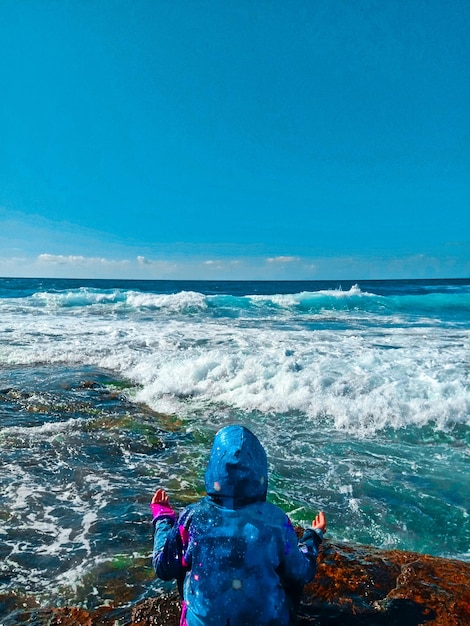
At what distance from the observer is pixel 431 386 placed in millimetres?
8055

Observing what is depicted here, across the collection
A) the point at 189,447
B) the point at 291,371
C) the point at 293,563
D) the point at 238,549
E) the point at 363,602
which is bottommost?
the point at 189,447

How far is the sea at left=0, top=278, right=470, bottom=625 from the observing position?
3578 mm

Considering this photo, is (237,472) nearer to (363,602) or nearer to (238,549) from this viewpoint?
(238,549)

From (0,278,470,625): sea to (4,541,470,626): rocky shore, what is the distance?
0.24 m

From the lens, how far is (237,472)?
1.81 metres

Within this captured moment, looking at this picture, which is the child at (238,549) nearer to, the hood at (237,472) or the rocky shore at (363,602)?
the hood at (237,472)

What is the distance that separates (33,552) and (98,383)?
5.90 metres

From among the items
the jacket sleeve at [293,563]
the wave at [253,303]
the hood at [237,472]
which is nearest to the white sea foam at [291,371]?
the jacket sleeve at [293,563]

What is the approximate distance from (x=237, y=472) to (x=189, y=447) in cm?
440

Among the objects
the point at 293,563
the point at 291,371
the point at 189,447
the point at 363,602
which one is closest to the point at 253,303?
the point at 291,371

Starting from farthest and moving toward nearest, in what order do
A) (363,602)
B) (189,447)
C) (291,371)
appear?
(291,371) → (189,447) → (363,602)

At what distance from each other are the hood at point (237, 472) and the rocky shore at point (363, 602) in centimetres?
122

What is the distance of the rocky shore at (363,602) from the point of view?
249 centimetres

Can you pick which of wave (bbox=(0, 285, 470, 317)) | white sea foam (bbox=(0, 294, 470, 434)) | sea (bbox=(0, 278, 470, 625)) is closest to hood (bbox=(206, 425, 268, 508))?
sea (bbox=(0, 278, 470, 625))
